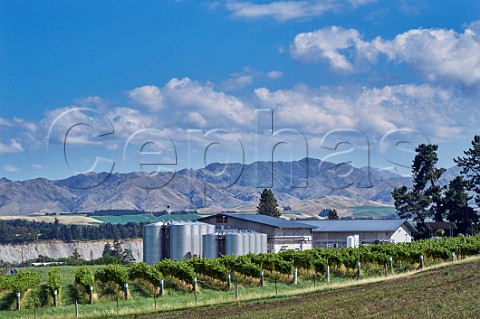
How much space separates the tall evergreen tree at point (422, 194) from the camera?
414 ft

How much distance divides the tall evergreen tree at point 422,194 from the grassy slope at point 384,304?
7925cm

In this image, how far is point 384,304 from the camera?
3609cm

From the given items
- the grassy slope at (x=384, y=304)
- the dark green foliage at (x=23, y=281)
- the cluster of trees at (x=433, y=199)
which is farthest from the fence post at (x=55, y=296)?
the cluster of trees at (x=433, y=199)

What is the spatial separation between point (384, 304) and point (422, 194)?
94730 millimetres

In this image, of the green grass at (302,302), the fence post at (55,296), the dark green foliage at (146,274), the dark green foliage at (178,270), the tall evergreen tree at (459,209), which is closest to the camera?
the green grass at (302,302)

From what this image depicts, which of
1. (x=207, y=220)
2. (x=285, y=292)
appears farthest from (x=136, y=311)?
(x=207, y=220)

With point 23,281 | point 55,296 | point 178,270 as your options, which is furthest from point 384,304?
point 23,281

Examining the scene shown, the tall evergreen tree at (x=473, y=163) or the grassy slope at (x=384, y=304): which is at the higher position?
the tall evergreen tree at (x=473, y=163)

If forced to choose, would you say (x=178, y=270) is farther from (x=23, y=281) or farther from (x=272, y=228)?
(x=272, y=228)

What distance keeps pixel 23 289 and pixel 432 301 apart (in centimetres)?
2621

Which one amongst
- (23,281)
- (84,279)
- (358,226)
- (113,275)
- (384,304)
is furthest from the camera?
(358,226)

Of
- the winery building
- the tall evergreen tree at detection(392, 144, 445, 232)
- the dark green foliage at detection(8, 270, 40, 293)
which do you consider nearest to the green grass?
the dark green foliage at detection(8, 270, 40, 293)

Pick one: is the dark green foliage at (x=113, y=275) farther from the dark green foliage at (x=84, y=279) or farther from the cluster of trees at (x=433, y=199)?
the cluster of trees at (x=433, y=199)

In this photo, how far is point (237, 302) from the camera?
47.2 m
